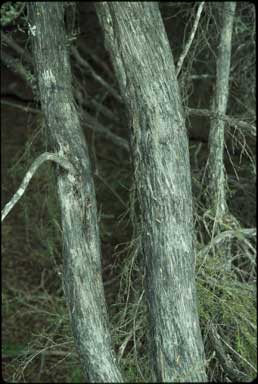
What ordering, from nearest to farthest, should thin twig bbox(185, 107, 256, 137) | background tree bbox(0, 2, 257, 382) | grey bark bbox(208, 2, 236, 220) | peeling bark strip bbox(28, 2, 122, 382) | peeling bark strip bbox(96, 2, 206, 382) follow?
peeling bark strip bbox(96, 2, 206, 382)
peeling bark strip bbox(28, 2, 122, 382)
thin twig bbox(185, 107, 256, 137)
background tree bbox(0, 2, 257, 382)
grey bark bbox(208, 2, 236, 220)

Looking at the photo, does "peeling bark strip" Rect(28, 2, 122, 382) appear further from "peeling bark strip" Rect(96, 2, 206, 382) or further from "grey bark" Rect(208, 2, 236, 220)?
"grey bark" Rect(208, 2, 236, 220)

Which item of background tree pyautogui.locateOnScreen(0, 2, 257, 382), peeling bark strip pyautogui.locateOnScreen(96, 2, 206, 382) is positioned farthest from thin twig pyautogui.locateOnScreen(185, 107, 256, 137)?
peeling bark strip pyautogui.locateOnScreen(96, 2, 206, 382)

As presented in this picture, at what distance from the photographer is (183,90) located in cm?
550

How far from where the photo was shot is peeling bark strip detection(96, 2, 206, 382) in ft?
13.5

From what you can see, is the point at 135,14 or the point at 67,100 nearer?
the point at 135,14

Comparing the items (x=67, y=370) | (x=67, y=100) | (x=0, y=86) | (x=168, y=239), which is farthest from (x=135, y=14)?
(x=0, y=86)

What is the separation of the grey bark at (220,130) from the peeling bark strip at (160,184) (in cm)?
89

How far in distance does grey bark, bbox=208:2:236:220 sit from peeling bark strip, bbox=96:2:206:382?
89 cm

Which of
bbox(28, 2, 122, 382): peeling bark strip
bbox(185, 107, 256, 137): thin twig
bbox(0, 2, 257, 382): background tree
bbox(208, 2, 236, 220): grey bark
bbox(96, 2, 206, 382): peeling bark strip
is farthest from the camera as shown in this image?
bbox(208, 2, 236, 220): grey bark

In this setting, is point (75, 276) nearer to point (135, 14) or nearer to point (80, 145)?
point (80, 145)

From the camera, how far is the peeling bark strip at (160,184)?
A: 4.11 m

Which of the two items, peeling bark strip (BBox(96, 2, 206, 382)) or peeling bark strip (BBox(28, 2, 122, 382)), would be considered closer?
peeling bark strip (BBox(96, 2, 206, 382))

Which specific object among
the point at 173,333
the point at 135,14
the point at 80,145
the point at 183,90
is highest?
the point at 135,14

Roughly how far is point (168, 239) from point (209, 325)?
955 millimetres
